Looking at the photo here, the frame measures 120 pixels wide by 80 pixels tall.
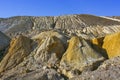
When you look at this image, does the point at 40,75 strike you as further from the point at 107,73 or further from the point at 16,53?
the point at 16,53

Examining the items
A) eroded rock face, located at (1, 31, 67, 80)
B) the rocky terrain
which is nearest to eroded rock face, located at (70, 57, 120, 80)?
the rocky terrain

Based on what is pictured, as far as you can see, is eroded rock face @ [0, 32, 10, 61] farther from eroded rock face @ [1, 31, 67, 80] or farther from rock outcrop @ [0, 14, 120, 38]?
rock outcrop @ [0, 14, 120, 38]

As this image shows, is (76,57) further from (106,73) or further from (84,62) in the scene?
(106,73)

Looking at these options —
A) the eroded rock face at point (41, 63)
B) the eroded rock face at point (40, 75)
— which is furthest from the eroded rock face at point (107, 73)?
the eroded rock face at point (41, 63)

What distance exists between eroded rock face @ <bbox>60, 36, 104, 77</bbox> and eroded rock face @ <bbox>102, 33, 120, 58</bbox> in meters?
0.63

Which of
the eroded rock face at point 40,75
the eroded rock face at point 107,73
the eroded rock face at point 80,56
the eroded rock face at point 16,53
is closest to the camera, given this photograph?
the eroded rock face at point 107,73

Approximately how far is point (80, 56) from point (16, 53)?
11.6 feet

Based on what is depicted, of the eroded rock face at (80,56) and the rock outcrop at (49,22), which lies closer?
the eroded rock face at (80,56)

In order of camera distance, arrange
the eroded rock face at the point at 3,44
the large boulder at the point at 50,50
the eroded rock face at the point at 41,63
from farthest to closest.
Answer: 1. the eroded rock face at the point at 3,44
2. the large boulder at the point at 50,50
3. the eroded rock face at the point at 41,63

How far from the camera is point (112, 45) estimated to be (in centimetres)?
1521

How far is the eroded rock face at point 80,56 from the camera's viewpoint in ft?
45.7

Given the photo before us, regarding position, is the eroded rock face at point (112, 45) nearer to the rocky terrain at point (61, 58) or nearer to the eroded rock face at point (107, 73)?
the rocky terrain at point (61, 58)

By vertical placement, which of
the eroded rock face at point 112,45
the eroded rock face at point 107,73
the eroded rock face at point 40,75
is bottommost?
the eroded rock face at point 40,75

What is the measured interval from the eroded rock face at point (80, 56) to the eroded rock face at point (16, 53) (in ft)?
7.47
